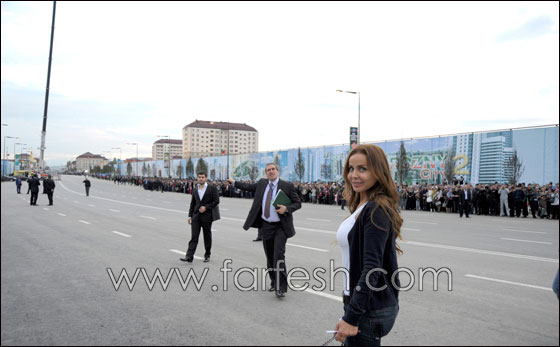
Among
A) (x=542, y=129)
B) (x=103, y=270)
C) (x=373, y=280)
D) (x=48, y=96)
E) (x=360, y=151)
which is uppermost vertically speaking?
(x=542, y=129)

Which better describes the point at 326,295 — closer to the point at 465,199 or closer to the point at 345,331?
the point at 345,331

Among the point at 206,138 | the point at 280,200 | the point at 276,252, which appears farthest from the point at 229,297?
the point at 206,138

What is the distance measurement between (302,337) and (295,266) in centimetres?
357

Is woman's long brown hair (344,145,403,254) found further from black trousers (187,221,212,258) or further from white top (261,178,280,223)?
black trousers (187,221,212,258)

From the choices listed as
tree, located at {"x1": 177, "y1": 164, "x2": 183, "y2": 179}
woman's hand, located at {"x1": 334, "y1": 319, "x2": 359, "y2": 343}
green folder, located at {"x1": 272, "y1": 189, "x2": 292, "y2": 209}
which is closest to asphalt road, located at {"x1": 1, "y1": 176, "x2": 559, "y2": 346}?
green folder, located at {"x1": 272, "y1": 189, "x2": 292, "y2": 209}

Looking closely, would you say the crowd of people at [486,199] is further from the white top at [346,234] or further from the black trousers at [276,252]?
the white top at [346,234]

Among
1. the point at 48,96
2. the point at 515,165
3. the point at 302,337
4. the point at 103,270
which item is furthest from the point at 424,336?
the point at 515,165

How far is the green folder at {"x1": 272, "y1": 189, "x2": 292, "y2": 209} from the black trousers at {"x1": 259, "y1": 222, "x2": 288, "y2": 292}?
1.05 ft

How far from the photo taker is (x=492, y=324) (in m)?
4.61

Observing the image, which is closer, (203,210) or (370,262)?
(370,262)

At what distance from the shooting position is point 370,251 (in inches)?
92.0

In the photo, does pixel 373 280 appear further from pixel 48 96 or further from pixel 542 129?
pixel 542 129

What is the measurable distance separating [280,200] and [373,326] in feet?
12.2

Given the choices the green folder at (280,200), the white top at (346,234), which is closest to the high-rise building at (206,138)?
the green folder at (280,200)
